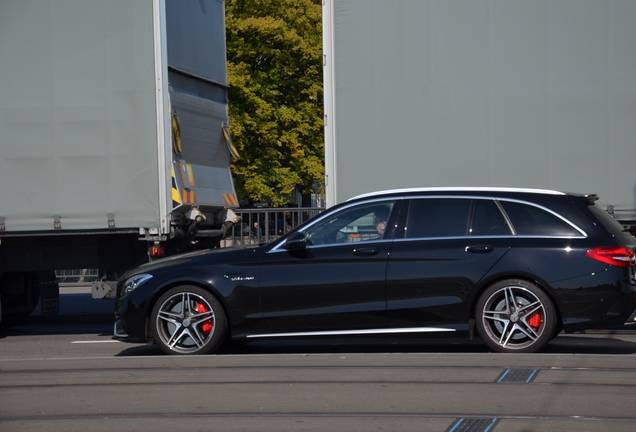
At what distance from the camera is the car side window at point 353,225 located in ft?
→ 25.9

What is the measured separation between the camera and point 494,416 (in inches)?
206

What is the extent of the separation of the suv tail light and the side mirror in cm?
249

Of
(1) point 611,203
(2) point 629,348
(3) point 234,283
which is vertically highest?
(1) point 611,203

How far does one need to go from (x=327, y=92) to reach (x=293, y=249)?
220 centimetres

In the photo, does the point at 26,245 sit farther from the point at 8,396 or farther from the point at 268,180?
the point at 268,180

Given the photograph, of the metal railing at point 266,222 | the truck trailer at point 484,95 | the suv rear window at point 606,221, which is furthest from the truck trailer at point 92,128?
the metal railing at point 266,222

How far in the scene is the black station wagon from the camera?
24.3ft

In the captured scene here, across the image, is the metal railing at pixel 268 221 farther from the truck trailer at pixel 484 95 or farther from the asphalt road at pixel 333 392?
the asphalt road at pixel 333 392

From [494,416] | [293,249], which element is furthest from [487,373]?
[293,249]

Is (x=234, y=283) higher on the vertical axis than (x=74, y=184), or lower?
lower

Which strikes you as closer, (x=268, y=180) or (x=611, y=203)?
(x=611, y=203)

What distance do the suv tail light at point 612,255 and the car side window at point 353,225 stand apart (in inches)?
72.8

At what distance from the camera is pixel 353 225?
7965 millimetres

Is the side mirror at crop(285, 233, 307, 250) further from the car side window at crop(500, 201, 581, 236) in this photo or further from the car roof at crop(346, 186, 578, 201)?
the car side window at crop(500, 201, 581, 236)
